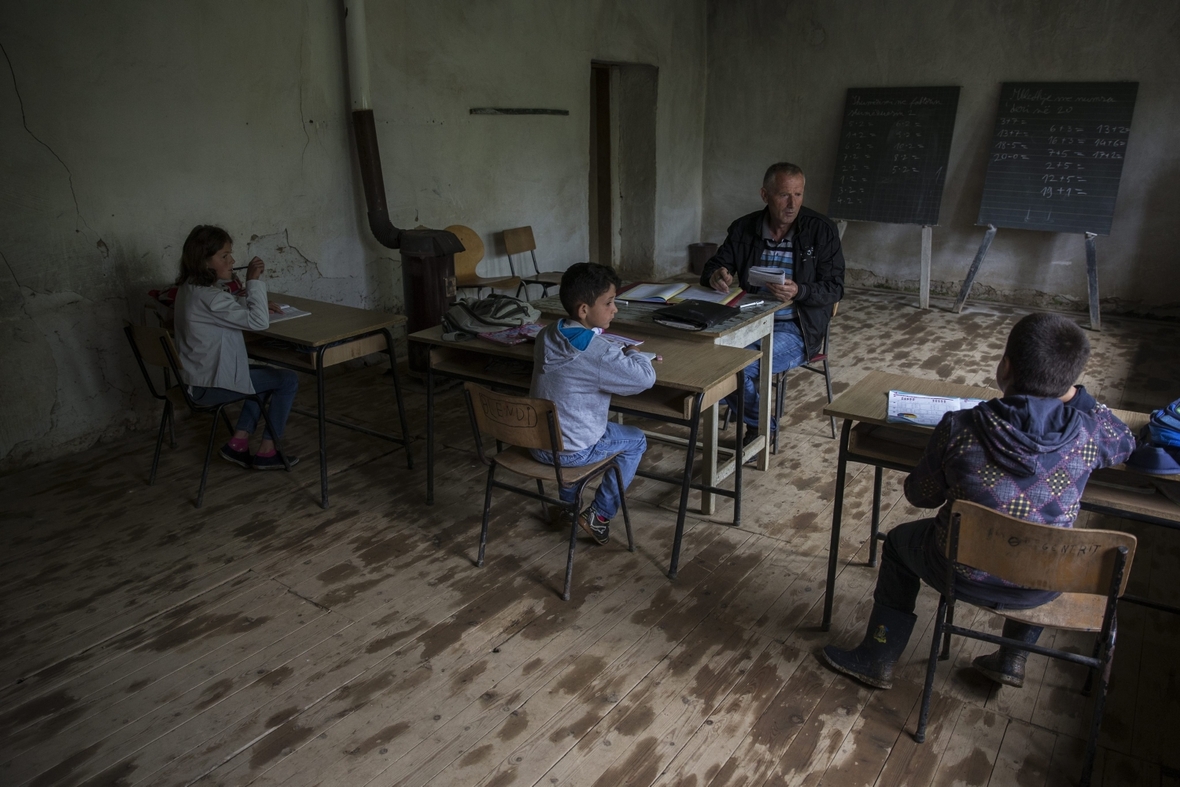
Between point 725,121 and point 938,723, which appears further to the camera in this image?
point 725,121

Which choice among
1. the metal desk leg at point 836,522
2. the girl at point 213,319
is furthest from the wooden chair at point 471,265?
the metal desk leg at point 836,522

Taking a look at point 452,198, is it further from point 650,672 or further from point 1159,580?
point 1159,580

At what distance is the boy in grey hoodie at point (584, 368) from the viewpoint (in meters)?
2.57

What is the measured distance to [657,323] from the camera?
3162 mm

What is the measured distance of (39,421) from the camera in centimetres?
385

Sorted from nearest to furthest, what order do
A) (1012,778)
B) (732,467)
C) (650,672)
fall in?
(1012,778), (650,672), (732,467)

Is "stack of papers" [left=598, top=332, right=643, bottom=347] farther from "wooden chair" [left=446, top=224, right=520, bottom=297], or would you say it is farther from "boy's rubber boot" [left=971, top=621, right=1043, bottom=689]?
"wooden chair" [left=446, top=224, right=520, bottom=297]

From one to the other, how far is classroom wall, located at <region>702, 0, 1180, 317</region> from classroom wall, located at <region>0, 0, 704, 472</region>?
84.8 inches

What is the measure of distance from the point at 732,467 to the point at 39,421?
10.7 feet

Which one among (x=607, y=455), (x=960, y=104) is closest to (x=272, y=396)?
(x=607, y=455)

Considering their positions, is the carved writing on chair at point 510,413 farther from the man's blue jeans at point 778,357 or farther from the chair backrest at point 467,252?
the chair backrest at point 467,252

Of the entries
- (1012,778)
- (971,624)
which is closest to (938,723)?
(1012,778)

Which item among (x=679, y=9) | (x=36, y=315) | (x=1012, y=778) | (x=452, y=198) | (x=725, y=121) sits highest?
(x=679, y=9)

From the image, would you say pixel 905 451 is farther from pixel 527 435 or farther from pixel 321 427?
pixel 321 427
